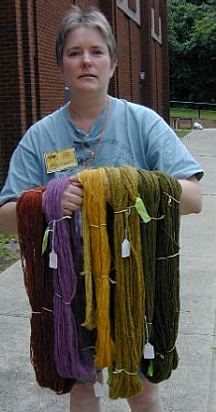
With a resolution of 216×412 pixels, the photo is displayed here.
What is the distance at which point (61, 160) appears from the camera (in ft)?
7.00

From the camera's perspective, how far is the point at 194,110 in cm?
4294

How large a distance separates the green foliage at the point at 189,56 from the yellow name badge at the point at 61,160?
4337 cm

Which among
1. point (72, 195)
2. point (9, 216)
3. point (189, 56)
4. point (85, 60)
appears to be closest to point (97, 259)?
point (72, 195)

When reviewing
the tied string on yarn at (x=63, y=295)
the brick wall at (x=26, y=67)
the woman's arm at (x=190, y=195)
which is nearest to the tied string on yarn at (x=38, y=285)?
the tied string on yarn at (x=63, y=295)

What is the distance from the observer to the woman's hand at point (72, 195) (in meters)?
1.94

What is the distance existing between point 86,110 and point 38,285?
615mm

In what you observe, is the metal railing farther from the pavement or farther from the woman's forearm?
the woman's forearm

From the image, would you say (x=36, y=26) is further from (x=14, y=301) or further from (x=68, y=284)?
(x=68, y=284)

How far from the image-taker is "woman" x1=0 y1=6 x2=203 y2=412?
207 centimetres

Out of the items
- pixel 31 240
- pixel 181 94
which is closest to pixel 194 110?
pixel 181 94

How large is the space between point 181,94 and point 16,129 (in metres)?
39.3

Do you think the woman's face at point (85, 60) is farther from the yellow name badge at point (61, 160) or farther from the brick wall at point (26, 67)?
the brick wall at point (26, 67)

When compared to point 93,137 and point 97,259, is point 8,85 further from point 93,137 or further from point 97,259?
point 97,259

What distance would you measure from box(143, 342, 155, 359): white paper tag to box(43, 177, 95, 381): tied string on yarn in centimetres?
19
